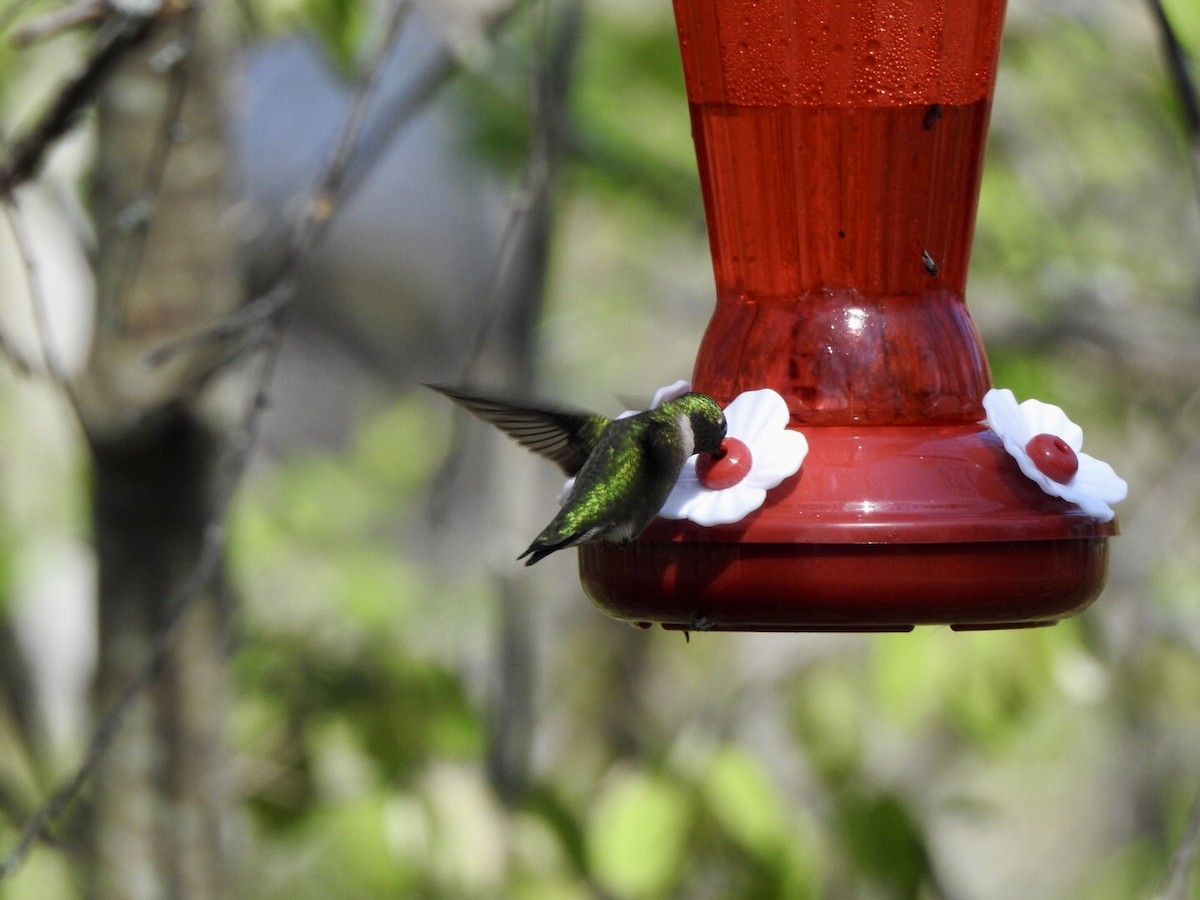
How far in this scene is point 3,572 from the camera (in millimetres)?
4414

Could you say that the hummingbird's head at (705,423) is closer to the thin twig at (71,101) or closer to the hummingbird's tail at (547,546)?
the hummingbird's tail at (547,546)

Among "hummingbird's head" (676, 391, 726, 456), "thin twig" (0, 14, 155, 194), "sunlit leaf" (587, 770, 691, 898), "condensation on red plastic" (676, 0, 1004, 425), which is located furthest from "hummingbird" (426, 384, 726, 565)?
"sunlit leaf" (587, 770, 691, 898)

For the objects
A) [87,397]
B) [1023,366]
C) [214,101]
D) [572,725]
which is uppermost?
[214,101]

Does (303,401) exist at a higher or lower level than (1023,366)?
lower

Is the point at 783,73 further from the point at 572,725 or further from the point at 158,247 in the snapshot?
the point at 572,725

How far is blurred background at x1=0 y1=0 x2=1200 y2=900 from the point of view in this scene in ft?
9.87

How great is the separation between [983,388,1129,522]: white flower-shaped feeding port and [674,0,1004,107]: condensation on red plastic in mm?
410

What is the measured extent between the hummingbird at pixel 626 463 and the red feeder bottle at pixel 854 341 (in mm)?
38

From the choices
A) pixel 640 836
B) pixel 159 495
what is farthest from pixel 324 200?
pixel 640 836

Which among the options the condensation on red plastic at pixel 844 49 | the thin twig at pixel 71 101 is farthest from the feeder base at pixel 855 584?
the thin twig at pixel 71 101

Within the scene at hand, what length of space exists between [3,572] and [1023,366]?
116 inches

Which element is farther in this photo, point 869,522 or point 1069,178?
point 1069,178

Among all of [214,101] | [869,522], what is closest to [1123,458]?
[214,101]

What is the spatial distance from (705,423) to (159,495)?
147cm
